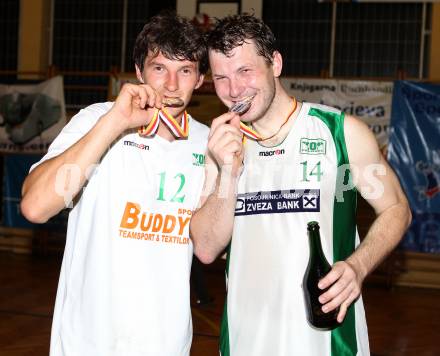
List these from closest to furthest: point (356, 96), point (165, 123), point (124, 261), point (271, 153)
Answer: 1. point (124, 261)
2. point (165, 123)
3. point (271, 153)
4. point (356, 96)

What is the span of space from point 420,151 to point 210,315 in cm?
406

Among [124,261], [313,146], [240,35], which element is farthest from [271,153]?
[124,261]

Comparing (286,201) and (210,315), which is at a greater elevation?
(286,201)

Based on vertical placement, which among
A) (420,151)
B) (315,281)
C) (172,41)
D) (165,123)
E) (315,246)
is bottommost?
(315,281)

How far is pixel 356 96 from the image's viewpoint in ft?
30.0

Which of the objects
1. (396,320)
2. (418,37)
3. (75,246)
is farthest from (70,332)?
(418,37)

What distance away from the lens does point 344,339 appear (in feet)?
7.61

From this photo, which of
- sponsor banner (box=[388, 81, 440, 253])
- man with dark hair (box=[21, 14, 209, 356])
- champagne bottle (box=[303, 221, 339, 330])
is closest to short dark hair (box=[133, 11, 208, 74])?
man with dark hair (box=[21, 14, 209, 356])

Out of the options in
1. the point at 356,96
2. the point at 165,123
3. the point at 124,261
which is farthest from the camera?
the point at 356,96

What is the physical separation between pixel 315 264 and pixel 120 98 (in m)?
0.97

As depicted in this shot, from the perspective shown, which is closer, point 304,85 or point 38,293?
point 38,293

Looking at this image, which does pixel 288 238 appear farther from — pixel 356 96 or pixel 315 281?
pixel 356 96

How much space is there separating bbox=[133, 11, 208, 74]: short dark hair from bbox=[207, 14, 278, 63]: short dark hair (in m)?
0.07

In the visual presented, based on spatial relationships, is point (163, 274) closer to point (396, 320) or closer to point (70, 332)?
point (70, 332)
